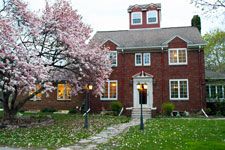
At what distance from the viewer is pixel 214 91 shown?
2703cm

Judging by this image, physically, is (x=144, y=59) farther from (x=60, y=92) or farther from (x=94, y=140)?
(x=94, y=140)

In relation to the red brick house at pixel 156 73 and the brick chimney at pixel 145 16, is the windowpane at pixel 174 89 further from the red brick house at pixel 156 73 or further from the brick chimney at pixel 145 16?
the brick chimney at pixel 145 16

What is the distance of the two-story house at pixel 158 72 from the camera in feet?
83.2

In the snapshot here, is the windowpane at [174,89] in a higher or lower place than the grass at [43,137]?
higher

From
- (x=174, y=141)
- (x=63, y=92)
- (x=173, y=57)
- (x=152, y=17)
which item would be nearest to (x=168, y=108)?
(x=173, y=57)

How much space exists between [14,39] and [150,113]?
13609 millimetres

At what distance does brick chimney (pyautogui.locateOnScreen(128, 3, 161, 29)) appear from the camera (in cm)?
3164

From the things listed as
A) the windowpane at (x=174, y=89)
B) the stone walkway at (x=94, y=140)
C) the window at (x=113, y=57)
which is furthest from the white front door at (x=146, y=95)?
the stone walkway at (x=94, y=140)

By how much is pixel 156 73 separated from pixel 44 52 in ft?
36.7

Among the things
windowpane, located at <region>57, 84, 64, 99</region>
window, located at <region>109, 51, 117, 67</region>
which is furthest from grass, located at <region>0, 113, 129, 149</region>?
windowpane, located at <region>57, 84, 64, 99</region>

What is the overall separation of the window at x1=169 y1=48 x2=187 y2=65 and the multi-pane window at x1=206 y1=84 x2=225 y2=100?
154 inches

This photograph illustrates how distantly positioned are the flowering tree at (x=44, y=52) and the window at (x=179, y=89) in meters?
7.00

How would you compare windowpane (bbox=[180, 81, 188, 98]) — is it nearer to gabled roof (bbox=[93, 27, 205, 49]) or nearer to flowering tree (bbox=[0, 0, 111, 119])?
gabled roof (bbox=[93, 27, 205, 49])

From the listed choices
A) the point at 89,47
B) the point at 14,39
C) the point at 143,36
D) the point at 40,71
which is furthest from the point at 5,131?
the point at 143,36
